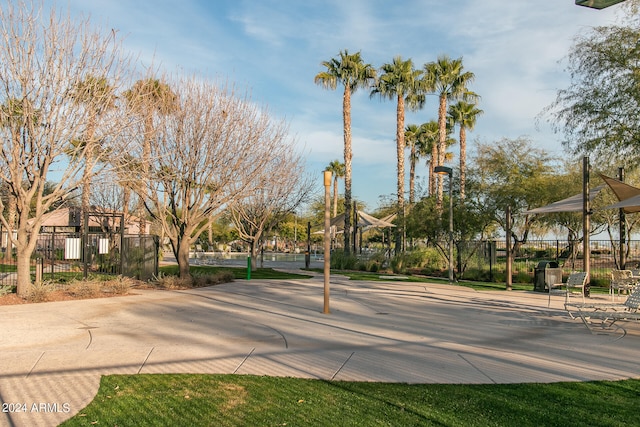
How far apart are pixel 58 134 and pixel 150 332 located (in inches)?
280

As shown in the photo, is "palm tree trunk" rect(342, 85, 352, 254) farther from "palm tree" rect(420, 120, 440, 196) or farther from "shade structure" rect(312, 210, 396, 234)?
"palm tree" rect(420, 120, 440, 196)

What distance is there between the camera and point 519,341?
29.9 ft

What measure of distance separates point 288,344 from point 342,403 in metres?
3.11

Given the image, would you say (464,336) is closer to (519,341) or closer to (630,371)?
(519,341)

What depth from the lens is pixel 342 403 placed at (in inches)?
217

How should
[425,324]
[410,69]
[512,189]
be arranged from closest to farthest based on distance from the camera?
[425,324]
[512,189]
[410,69]

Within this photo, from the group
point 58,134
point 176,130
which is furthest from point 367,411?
point 176,130

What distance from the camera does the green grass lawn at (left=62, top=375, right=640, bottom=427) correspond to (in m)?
5.00

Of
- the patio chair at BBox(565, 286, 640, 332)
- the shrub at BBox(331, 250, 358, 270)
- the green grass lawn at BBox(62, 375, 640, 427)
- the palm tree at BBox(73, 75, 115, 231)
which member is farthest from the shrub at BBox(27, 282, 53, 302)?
the shrub at BBox(331, 250, 358, 270)

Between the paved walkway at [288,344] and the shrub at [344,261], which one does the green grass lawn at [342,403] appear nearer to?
the paved walkway at [288,344]

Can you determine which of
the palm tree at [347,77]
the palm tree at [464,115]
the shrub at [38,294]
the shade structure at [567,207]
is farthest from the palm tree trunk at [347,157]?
the shrub at [38,294]

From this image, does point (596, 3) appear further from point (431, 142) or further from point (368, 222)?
point (431, 142)

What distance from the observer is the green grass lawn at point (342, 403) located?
5.00 m

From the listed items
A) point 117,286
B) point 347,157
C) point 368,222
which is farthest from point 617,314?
point 347,157
